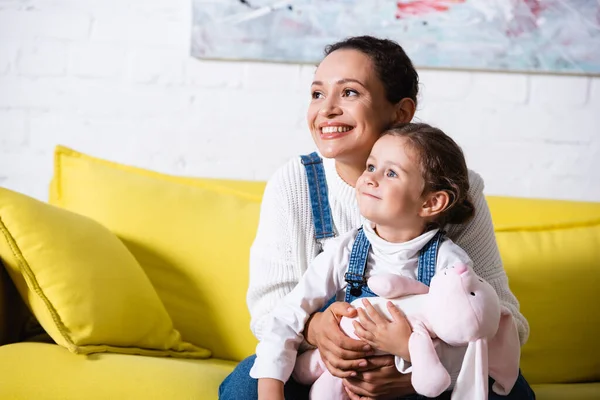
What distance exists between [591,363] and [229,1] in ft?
4.91

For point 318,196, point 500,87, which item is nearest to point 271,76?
point 500,87

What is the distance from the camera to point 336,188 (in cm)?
165

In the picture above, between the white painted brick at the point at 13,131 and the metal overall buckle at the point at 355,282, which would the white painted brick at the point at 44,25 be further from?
the metal overall buckle at the point at 355,282

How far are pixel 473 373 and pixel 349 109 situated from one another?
0.57 metres

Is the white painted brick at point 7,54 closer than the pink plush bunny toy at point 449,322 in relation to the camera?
No

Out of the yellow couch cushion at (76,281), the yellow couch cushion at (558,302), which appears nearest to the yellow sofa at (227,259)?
the yellow couch cushion at (558,302)

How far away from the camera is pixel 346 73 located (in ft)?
5.24

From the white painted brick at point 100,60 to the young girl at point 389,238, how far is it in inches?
54.9

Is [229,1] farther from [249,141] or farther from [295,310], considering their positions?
[295,310]

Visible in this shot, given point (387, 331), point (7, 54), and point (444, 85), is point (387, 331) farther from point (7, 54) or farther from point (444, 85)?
point (7, 54)

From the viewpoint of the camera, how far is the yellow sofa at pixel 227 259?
197 cm

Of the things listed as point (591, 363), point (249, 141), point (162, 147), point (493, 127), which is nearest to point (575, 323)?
point (591, 363)

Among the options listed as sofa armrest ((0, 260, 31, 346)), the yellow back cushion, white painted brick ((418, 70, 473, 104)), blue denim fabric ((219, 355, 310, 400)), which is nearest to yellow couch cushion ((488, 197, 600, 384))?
the yellow back cushion

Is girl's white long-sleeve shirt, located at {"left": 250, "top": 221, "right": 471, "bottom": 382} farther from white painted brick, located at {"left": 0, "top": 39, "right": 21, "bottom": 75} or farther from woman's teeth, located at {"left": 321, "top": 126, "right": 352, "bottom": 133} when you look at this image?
white painted brick, located at {"left": 0, "top": 39, "right": 21, "bottom": 75}
